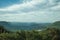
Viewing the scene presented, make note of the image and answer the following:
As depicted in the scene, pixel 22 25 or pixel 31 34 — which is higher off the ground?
pixel 22 25

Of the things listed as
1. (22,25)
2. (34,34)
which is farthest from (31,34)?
(22,25)

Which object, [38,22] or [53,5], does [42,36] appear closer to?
[38,22]

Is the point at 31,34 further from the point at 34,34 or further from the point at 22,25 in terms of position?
the point at 22,25

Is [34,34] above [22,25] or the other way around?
the other way around

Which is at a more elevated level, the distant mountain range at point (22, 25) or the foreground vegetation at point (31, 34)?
the distant mountain range at point (22, 25)

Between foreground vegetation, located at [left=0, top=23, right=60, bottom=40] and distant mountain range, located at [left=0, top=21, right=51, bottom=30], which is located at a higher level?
distant mountain range, located at [left=0, top=21, right=51, bottom=30]
